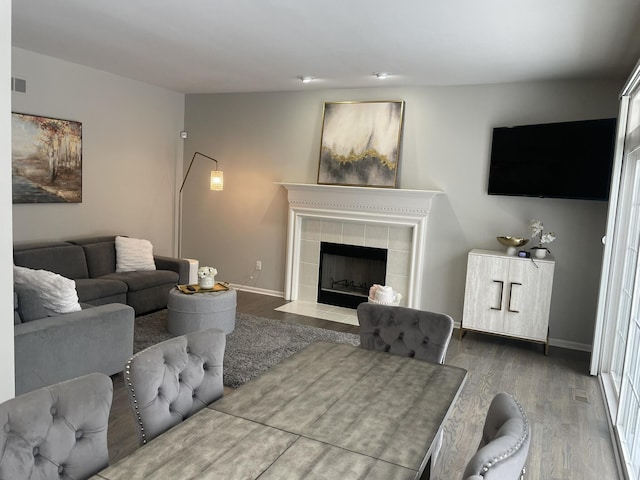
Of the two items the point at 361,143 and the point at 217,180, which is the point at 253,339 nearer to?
the point at 217,180

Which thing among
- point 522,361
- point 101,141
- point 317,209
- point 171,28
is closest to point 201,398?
point 171,28

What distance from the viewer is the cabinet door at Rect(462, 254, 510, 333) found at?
4.91 meters

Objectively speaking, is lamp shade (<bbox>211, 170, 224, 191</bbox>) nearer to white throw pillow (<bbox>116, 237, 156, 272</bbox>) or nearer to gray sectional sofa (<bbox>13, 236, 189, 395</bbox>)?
white throw pillow (<bbox>116, 237, 156, 272</bbox>)

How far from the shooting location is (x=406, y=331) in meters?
2.58

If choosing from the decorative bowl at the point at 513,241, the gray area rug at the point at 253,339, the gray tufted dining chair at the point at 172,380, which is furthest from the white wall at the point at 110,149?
the decorative bowl at the point at 513,241

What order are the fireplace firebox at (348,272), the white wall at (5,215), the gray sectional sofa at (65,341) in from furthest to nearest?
the fireplace firebox at (348,272) → the gray sectional sofa at (65,341) → the white wall at (5,215)

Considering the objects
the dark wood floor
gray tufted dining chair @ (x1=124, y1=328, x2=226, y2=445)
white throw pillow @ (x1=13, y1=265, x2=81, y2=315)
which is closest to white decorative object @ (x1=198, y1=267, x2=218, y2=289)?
the dark wood floor

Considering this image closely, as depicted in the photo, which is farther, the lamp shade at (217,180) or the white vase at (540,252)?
the lamp shade at (217,180)

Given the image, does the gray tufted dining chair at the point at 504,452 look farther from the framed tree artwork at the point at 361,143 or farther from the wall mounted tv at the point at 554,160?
the framed tree artwork at the point at 361,143

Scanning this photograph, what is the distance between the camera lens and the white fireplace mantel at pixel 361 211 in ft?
18.4

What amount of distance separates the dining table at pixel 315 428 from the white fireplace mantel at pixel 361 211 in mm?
3506

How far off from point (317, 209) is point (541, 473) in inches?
157

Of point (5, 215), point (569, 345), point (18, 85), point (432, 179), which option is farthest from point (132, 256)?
point (569, 345)

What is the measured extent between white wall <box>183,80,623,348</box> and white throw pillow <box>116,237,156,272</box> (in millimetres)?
1330
